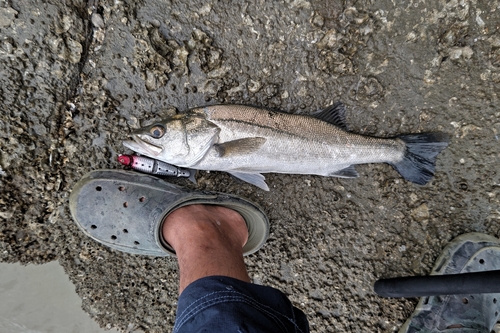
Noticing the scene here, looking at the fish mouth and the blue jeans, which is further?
the fish mouth

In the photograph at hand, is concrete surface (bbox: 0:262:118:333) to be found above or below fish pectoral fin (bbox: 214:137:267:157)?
below

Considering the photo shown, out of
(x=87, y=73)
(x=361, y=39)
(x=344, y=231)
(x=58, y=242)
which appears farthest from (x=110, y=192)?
(x=361, y=39)

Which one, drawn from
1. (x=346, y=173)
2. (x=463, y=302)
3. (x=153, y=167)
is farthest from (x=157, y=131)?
(x=463, y=302)

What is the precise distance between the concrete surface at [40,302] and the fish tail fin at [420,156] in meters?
2.94

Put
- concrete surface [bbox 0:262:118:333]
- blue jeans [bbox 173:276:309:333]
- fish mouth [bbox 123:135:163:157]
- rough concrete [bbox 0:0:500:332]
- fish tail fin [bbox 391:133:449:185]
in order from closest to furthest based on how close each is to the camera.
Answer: blue jeans [bbox 173:276:309:333] → fish mouth [bbox 123:135:163:157] → rough concrete [bbox 0:0:500:332] → fish tail fin [bbox 391:133:449:185] → concrete surface [bbox 0:262:118:333]

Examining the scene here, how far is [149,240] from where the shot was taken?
107 inches

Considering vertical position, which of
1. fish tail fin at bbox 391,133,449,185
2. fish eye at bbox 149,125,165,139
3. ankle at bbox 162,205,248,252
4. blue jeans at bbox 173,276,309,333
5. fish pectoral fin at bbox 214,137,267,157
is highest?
fish tail fin at bbox 391,133,449,185

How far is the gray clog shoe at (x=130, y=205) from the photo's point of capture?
8.70 ft

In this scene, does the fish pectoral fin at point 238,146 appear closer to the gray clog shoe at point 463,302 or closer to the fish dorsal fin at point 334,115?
the fish dorsal fin at point 334,115

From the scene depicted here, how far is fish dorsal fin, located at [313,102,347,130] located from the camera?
2691mm

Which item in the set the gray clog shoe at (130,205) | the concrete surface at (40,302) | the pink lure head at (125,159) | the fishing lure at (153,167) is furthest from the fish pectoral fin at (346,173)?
the concrete surface at (40,302)

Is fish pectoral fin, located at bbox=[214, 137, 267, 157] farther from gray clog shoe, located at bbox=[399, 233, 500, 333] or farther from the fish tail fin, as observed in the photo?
gray clog shoe, located at bbox=[399, 233, 500, 333]

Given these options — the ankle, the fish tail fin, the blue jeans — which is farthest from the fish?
the blue jeans

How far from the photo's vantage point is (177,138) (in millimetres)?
2486
